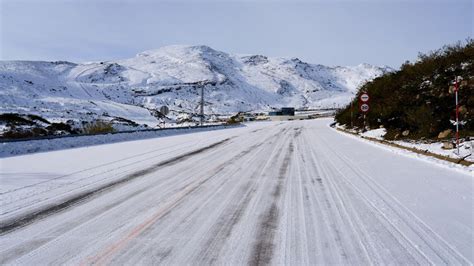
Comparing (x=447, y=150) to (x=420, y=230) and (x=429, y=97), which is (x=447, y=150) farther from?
(x=420, y=230)

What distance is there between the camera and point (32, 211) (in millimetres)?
6754

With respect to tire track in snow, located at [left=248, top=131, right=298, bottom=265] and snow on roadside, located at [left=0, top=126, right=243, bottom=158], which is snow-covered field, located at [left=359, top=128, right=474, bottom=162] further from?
snow on roadside, located at [left=0, top=126, right=243, bottom=158]

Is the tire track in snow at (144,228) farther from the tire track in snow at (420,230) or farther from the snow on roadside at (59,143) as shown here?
the snow on roadside at (59,143)

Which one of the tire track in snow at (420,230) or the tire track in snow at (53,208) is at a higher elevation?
the tire track in snow at (53,208)

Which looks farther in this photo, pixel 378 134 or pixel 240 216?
pixel 378 134

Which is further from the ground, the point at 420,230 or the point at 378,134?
the point at 378,134

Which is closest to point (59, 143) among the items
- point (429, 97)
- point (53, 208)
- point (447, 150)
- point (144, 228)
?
point (53, 208)

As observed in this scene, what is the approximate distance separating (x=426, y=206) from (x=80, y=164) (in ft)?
35.7

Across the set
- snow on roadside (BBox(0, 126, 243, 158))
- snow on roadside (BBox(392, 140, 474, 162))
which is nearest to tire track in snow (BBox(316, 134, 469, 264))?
snow on roadside (BBox(392, 140, 474, 162))

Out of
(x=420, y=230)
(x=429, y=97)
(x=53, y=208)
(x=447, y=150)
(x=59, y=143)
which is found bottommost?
(x=420, y=230)

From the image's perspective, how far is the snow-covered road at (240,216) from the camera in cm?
462

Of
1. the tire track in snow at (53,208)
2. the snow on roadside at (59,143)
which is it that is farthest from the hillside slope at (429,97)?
the snow on roadside at (59,143)

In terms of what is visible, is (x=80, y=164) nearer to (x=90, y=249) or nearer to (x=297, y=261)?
(x=90, y=249)

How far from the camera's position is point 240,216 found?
6207mm
